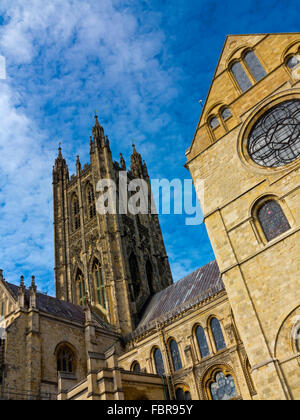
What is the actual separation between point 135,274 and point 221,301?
15980 mm

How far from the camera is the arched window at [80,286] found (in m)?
36.2

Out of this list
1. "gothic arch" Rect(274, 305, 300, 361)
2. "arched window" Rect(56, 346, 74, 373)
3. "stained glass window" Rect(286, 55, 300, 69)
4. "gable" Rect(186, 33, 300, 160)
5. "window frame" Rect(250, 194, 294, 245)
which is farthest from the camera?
"arched window" Rect(56, 346, 74, 373)

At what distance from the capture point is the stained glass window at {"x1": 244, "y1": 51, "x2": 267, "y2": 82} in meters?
16.5

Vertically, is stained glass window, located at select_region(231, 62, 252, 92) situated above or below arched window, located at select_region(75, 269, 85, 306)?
below

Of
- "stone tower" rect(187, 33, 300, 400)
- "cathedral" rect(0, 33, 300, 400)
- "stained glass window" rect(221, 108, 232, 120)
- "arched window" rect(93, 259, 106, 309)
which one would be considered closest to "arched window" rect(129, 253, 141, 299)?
"cathedral" rect(0, 33, 300, 400)

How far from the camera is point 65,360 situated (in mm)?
23859

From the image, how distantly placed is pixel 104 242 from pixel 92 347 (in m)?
12.1

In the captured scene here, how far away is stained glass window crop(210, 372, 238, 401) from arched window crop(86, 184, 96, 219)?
23.9 meters

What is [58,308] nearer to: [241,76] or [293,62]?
[241,76]

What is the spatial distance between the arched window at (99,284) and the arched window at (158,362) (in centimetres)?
1021

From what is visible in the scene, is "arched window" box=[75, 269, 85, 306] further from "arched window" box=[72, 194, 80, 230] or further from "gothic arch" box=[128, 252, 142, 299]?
"arched window" box=[72, 194, 80, 230]

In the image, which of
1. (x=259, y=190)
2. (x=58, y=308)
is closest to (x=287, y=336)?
(x=259, y=190)

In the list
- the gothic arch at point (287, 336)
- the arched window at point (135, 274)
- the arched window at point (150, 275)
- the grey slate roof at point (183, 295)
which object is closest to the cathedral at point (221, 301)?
the gothic arch at point (287, 336)

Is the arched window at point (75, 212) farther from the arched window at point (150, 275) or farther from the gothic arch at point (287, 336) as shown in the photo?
the gothic arch at point (287, 336)
